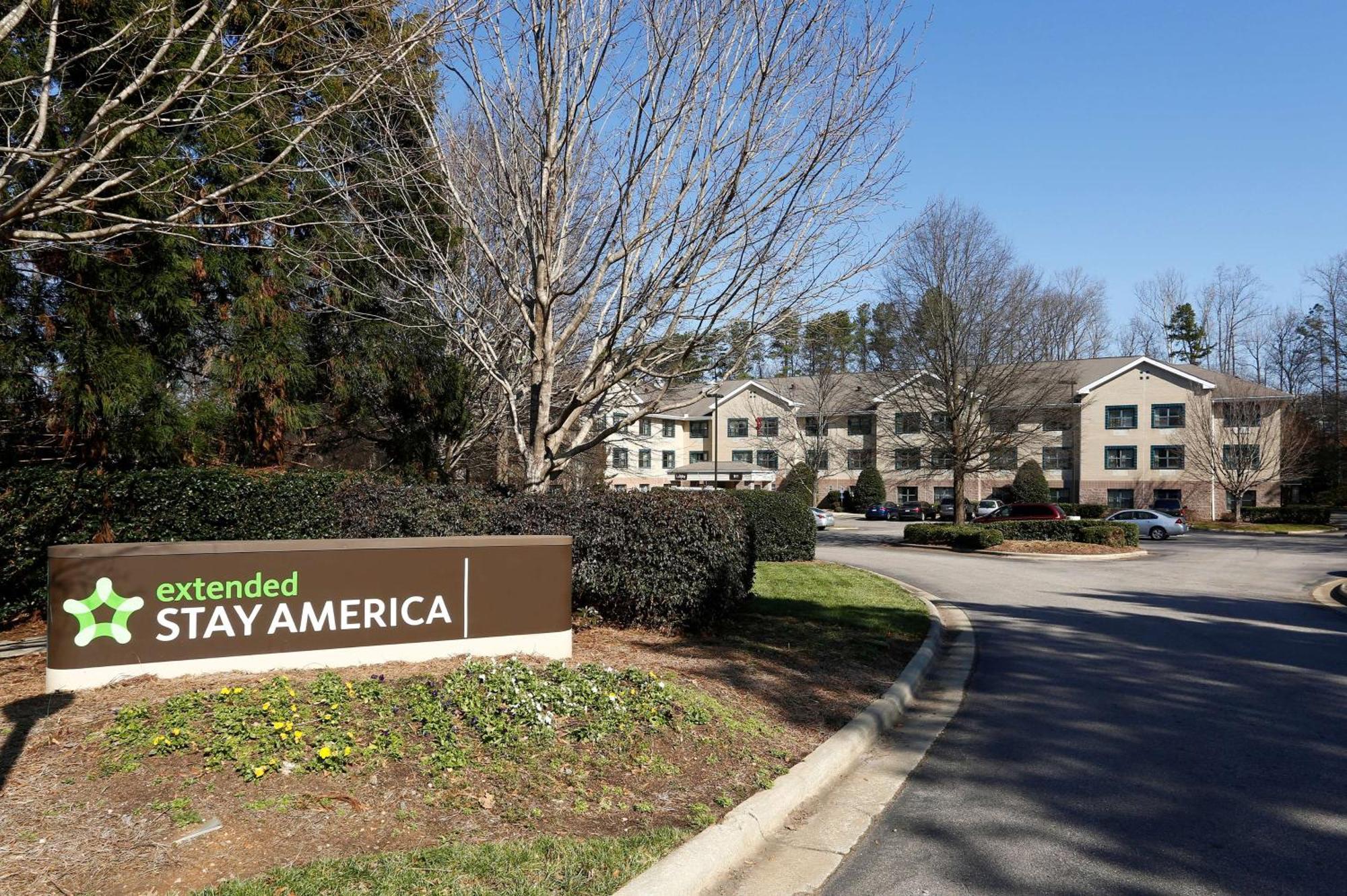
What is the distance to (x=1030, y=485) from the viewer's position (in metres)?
52.1

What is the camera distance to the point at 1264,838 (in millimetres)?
4910

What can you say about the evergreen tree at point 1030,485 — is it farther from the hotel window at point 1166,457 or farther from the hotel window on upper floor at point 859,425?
the hotel window on upper floor at point 859,425

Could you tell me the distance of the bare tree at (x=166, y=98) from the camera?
6477 millimetres

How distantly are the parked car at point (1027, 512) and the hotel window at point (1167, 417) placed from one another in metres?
22.8

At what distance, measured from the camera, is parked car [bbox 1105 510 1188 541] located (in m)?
38.2

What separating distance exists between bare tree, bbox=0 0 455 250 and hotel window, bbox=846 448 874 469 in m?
51.1

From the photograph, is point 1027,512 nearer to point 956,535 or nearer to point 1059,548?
point 956,535

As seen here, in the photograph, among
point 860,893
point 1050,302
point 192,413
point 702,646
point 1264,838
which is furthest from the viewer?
point 1050,302

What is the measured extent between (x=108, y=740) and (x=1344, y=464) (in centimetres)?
6353

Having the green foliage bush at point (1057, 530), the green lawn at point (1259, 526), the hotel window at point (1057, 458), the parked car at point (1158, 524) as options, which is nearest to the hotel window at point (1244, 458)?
the green lawn at point (1259, 526)

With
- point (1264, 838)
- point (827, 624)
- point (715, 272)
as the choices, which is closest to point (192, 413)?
point (715, 272)

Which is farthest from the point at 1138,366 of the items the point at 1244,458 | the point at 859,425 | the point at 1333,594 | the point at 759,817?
the point at 759,817

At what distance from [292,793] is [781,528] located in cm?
1684

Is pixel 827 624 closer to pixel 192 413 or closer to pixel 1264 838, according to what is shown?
pixel 1264 838
